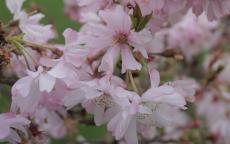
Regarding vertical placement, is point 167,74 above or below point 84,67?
below

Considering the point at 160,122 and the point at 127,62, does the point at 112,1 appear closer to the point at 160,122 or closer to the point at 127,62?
the point at 127,62

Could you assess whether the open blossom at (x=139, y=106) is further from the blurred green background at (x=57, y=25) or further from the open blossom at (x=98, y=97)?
the blurred green background at (x=57, y=25)

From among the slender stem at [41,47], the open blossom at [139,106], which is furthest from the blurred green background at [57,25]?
the open blossom at [139,106]

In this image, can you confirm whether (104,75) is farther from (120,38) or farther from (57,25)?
(57,25)

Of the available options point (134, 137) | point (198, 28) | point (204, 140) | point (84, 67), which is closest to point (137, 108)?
point (134, 137)

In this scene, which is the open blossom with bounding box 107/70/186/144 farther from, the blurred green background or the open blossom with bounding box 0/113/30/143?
the blurred green background
